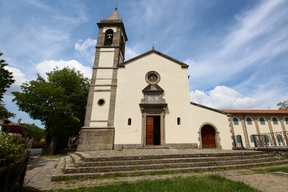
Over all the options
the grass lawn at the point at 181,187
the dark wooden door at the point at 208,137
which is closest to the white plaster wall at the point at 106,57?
the dark wooden door at the point at 208,137

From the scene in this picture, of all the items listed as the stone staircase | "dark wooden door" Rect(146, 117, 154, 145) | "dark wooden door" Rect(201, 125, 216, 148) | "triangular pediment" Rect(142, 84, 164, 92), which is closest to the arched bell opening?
"triangular pediment" Rect(142, 84, 164, 92)

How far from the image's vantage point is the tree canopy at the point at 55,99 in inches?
562

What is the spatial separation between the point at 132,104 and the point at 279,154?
34.5 ft

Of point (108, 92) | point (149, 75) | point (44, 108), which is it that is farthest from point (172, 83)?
point (44, 108)

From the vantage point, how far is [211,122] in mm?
13078

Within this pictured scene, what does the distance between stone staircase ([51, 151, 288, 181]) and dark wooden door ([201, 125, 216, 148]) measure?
512 centimetres

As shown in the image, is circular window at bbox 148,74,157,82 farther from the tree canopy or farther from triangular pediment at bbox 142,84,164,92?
the tree canopy

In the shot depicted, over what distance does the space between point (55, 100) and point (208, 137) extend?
15.2m

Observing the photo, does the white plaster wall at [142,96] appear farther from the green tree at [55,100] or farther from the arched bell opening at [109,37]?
the green tree at [55,100]

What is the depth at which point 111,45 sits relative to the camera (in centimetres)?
1623

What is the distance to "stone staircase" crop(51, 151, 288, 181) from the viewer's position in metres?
5.68

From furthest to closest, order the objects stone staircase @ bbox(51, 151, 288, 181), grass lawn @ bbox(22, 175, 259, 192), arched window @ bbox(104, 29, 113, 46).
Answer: arched window @ bbox(104, 29, 113, 46) < stone staircase @ bbox(51, 151, 288, 181) < grass lawn @ bbox(22, 175, 259, 192)

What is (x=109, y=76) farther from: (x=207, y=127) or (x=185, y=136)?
(x=207, y=127)

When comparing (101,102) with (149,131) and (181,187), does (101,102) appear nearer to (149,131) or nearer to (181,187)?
(149,131)
